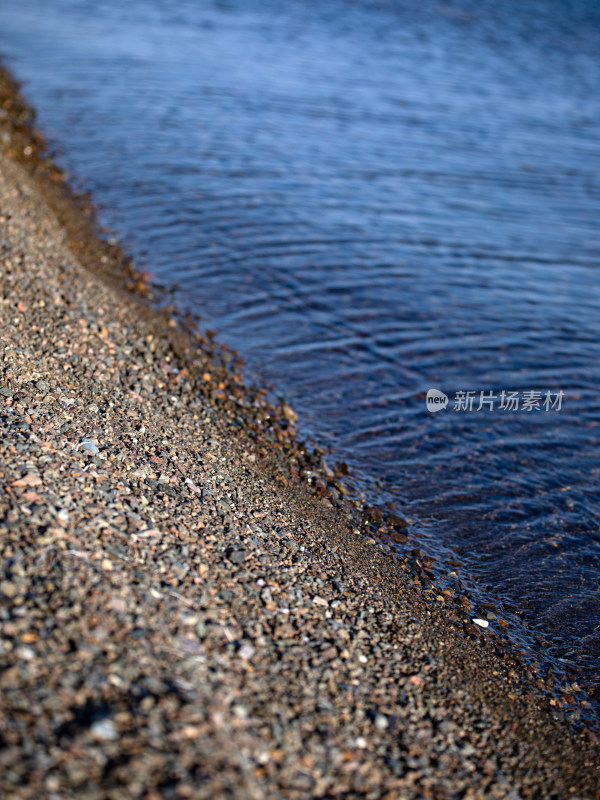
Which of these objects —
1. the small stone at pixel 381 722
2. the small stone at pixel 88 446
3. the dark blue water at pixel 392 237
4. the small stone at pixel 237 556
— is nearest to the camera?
the small stone at pixel 381 722

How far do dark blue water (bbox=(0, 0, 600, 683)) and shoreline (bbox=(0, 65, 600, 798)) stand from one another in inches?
66.2

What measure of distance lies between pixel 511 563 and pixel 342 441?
3136 mm

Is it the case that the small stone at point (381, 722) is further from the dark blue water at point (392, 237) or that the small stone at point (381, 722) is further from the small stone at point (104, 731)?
the dark blue water at point (392, 237)

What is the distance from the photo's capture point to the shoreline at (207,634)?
509cm

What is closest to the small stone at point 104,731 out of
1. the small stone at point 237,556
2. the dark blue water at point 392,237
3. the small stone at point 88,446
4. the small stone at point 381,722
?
the small stone at point 381,722

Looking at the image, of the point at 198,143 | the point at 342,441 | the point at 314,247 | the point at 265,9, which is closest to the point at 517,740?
the point at 342,441

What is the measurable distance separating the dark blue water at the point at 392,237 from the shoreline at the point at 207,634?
66.2 inches

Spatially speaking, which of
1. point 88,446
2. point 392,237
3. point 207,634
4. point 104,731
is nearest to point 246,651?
point 207,634

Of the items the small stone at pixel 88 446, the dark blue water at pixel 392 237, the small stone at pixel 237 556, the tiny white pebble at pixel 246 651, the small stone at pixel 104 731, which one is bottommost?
the dark blue water at pixel 392 237

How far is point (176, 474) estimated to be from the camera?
8336 mm

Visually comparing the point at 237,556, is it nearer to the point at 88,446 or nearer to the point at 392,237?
the point at 88,446

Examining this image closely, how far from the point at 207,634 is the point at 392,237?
12.7 meters

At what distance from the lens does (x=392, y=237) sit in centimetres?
1695

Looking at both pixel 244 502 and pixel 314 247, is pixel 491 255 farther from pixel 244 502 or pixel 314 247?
pixel 244 502
